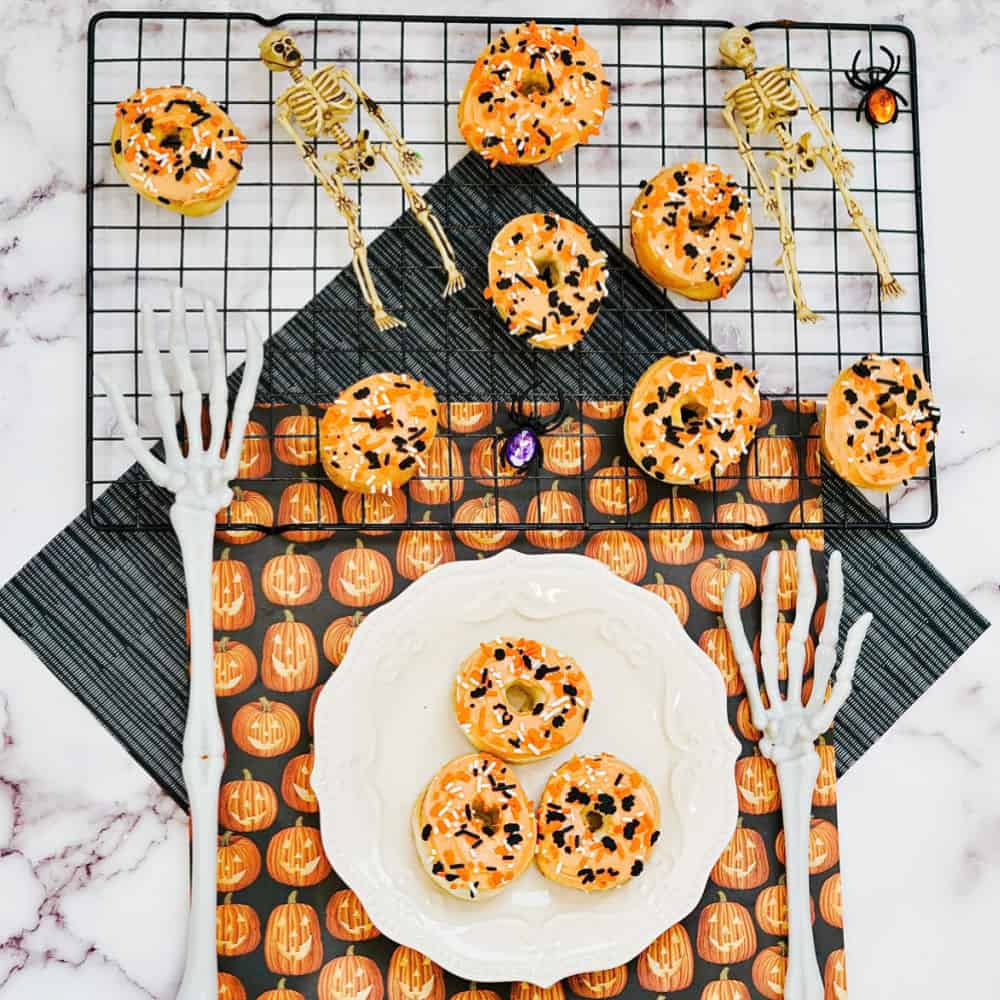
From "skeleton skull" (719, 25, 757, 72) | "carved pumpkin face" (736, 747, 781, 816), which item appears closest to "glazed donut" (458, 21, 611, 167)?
"skeleton skull" (719, 25, 757, 72)

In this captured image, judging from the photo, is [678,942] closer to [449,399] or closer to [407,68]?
[449,399]

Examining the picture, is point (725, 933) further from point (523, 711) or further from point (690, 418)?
point (690, 418)

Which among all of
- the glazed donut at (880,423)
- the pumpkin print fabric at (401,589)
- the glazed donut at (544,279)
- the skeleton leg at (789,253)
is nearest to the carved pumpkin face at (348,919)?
the pumpkin print fabric at (401,589)

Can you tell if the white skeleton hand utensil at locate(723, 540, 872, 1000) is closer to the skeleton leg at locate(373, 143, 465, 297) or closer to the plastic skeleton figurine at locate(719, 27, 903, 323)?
the plastic skeleton figurine at locate(719, 27, 903, 323)

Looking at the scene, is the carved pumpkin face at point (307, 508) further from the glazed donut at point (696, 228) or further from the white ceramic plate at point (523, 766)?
the glazed donut at point (696, 228)

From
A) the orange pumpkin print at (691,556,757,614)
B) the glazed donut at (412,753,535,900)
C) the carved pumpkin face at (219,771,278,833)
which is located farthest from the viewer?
the orange pumpkin print at (691,556,757,614)

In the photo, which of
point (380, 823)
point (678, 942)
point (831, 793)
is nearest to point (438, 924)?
point (380, 823)

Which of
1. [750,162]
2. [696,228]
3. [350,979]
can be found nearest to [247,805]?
[350,979]
